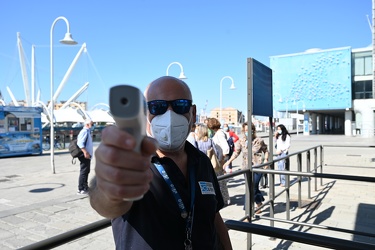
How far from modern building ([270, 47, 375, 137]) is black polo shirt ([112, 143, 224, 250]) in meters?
39.2

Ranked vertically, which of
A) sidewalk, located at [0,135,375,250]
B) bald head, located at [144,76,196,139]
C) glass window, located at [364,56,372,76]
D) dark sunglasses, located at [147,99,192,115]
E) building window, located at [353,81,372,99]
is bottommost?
sidewalk, located at [0,135,375,250]

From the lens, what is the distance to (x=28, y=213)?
5.65 meters

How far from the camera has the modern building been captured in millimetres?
39375

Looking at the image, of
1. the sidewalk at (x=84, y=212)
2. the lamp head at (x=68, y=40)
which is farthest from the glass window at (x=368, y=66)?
the lamp head at (x=68, y=40)

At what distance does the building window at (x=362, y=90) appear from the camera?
3975 centimetres

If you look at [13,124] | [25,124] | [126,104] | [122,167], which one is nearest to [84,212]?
[122,167]

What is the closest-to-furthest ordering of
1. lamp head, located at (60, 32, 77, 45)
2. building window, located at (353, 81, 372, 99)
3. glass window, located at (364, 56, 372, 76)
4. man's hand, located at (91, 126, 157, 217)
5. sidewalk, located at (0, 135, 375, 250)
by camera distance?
1. man's hand, located at (91, 126, 157, 217)
2. sidewalk, located at (0, 135, 375, 250)
3. lamp head, located at (60, 32, 77, 45)
4. glass window, located at (364, 56, 372, 76)
5. building window, located at (353, 81, 372, 99)

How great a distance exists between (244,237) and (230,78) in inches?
722

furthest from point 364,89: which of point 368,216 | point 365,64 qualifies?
point 368,216

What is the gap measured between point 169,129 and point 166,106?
Result: 102 mm

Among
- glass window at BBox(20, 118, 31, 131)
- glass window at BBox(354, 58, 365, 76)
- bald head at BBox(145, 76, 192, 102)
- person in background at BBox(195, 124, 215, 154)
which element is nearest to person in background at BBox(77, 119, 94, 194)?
person in background at BBox(195, 124, 215, 154)

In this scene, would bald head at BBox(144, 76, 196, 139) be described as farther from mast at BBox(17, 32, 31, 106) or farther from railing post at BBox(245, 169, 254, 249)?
mast at BBox(17, 32, 31, 106)

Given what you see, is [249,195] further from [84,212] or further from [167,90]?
[84,212]

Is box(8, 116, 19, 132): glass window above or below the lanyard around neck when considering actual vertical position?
above
